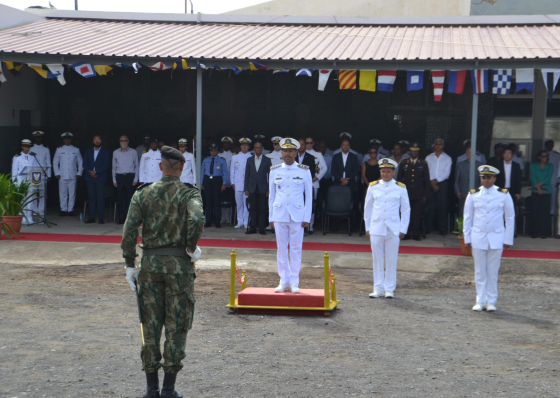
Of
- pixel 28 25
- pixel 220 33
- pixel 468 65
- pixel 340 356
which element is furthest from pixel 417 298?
pixel 28 25

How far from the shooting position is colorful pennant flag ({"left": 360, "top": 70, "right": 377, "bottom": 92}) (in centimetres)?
1416

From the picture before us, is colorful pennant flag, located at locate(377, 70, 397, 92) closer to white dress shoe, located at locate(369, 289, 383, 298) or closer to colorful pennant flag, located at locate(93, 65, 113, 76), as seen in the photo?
colorful pennant flag, located at locate(93, 65, 113, 76)

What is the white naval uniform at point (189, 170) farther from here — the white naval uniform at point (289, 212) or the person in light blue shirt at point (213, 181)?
the white naval uniform at point (289, 212)

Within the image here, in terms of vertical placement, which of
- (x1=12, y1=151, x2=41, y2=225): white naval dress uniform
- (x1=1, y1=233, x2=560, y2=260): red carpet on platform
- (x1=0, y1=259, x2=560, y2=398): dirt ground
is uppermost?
(x1=12, y1=151, x2=41, y2=225): white naval dress uniform

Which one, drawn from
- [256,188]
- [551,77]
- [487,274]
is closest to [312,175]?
[256,188]

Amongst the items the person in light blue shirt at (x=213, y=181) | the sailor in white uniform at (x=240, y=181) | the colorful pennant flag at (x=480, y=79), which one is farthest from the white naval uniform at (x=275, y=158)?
the colorful pennant flag at (x=480, y=79)

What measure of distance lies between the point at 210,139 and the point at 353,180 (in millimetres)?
3871

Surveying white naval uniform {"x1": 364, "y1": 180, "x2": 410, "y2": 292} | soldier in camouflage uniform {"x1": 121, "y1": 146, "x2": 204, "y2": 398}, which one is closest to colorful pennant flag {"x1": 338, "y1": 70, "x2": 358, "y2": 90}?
white naval uniform {"x1": 364, "y1": 180, "x2": 410, "y2": 292}

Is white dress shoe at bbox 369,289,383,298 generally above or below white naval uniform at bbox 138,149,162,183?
below

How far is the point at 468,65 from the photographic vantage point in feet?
44.7

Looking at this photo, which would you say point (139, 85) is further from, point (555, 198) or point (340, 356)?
point (340, 356)

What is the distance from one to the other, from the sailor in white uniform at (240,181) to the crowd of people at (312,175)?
2 cm

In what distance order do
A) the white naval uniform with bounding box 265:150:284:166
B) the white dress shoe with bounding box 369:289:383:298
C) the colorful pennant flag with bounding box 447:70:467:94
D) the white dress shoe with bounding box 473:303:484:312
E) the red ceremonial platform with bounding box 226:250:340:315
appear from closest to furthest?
1. the red ceremonial platform with bounding box 226:250:340:315
2. the white dress shoe with bounding box 473:303:484:312
3. the white dress shoe with bounding box 369:289:383:298
4. the colorful pennant flag with bounding box 447:70:467:94
5. the white naval uniform with bounding box 265:150:284:166

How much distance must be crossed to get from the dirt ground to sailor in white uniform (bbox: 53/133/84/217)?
6.27 m
